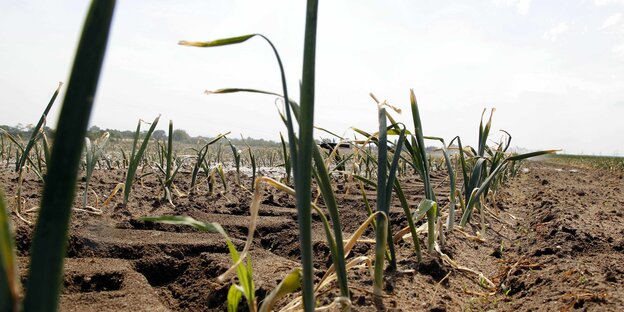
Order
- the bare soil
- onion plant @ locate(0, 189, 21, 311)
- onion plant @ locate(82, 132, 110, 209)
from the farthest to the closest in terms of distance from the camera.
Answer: onion plant @ locate(82, 132, 110, 209) → the bare soil → onion plant @ locate(0, 189, 21, 311)

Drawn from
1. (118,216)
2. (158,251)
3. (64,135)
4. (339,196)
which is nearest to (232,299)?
(64,135)

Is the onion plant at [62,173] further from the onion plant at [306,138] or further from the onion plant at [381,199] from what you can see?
the onion plant at [381,199]

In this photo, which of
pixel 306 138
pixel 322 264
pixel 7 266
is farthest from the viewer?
pixel 322 264

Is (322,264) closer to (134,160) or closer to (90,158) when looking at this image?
(134,160)

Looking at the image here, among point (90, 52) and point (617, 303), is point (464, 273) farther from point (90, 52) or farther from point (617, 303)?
point (90, 52)

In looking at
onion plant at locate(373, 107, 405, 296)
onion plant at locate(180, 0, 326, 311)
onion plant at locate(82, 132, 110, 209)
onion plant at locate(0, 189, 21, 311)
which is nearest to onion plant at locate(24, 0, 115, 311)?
onion plant at locate(0, 189, 21, 311)

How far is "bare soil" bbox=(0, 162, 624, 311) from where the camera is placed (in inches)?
51.0

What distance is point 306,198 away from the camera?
74cm

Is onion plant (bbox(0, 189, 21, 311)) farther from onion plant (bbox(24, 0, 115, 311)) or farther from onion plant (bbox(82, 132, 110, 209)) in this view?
onion plant (bbox(82, 132, 110, 209))

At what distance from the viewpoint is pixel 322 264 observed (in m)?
1.84

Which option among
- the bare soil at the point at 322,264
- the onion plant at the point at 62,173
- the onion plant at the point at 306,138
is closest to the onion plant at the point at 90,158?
the bare soil at the point at 322,264

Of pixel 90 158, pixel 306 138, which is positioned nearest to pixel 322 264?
pixel 306 138

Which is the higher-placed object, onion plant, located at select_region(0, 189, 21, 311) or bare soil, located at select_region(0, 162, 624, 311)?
onion plant, located at select_region(0, 189, 21, 311)

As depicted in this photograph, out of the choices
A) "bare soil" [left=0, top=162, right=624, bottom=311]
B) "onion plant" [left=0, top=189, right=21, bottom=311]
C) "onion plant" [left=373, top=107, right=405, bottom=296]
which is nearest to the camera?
"onion plant" [left=0, top=189, right=21, bottom=311]
